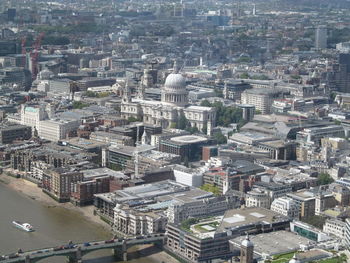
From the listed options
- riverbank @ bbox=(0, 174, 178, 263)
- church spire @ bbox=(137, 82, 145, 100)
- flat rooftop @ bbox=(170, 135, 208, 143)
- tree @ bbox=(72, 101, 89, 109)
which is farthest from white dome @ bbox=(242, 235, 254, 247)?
church spire @ bbox=(137, 82, 145, 100)

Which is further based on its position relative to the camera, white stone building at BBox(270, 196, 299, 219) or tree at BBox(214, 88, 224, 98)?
tree at BBox(214, 88, 224, 98)

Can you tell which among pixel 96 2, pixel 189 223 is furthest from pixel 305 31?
pixel 189 223

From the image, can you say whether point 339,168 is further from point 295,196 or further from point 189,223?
point 189,223

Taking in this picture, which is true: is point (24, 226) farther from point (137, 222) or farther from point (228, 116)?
point (228, 116)

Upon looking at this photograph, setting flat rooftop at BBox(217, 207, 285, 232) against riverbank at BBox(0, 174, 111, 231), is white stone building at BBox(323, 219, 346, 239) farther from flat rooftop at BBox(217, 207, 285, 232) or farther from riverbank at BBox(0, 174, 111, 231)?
riverbank at BBox(0, 174, 111, 231)

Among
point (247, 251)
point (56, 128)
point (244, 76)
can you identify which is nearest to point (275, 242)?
point (247, 251)

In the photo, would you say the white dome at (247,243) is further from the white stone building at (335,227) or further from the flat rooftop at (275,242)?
the white stone building at (335,227)
